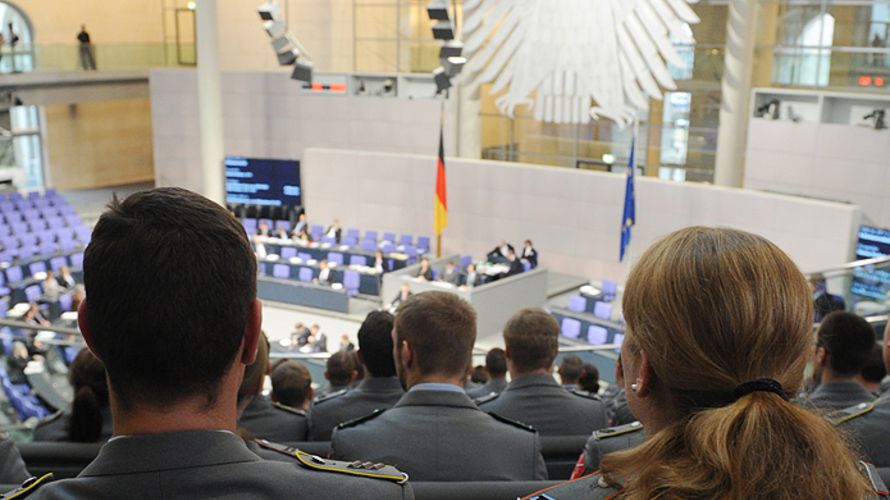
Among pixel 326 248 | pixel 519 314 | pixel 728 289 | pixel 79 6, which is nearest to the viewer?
pixel 728 289

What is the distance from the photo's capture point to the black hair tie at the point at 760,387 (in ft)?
4.01

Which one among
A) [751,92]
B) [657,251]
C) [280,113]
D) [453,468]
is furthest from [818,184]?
[657,251]

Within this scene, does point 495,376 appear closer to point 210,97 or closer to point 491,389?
point 491,389

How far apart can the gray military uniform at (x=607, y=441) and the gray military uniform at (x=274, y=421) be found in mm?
1906

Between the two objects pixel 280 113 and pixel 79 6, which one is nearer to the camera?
pixel 280 113

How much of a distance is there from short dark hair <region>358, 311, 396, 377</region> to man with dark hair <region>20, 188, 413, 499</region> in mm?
2664

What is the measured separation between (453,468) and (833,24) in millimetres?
14726

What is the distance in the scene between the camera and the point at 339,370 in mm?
5262

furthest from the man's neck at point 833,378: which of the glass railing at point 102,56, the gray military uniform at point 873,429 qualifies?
the glass railing at point 102,56

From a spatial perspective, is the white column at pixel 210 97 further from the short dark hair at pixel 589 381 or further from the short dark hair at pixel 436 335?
the short dark hair at pixel 436 335

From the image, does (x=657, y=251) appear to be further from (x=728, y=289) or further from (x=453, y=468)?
(x=453, y=468)

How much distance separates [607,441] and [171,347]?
Result: 1.35m

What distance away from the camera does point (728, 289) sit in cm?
125

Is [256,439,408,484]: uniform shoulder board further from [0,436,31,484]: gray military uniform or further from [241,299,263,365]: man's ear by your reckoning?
[0,436,31,484]: gray military uniform
